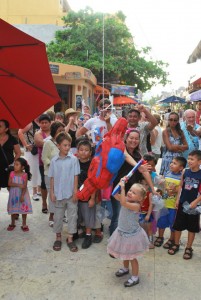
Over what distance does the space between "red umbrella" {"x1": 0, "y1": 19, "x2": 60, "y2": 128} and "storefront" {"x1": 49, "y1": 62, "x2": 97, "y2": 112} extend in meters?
13.1

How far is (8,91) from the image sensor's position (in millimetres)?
3672

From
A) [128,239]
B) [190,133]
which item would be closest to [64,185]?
[128,239]

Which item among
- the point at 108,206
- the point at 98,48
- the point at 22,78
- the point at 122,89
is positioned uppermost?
the point at 98,48

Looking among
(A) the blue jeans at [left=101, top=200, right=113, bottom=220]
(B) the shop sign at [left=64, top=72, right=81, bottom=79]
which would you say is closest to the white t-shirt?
(A) the blue jeans at [left=101, top=200, right=113, bottom=220]

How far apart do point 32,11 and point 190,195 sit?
1327 inches

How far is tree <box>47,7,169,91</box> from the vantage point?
20.9 m

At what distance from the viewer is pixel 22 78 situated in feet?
11.4

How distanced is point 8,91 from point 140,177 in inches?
70.3

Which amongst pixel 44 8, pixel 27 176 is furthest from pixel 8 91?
pixel 44 8

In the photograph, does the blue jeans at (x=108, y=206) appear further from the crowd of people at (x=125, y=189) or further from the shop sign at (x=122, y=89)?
the shop sign at (x=122, y=89)

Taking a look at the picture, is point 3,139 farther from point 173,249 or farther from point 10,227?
point 173,249

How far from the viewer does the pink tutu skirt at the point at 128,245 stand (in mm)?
3043

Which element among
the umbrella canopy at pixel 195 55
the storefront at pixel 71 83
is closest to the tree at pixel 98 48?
the storefront at pixel 71 83

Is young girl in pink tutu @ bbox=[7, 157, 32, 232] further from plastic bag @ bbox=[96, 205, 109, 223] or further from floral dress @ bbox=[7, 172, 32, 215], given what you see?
plastic bag @ bbox=[96, 205, 109, 223]
